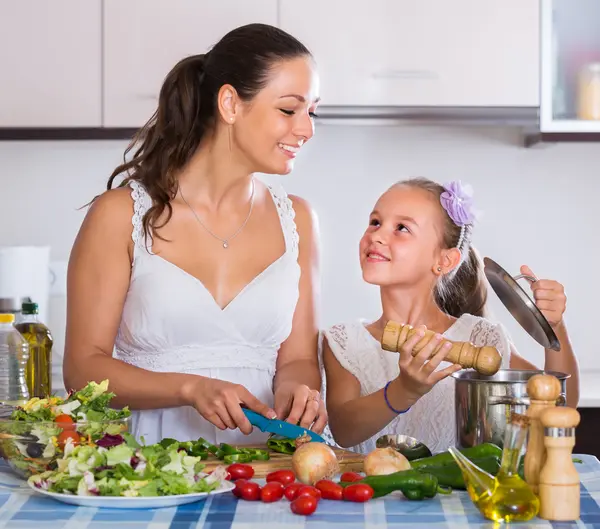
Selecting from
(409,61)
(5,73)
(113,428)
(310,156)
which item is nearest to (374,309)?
(310,156)

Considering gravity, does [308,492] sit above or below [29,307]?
below

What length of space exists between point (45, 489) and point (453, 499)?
0.51 m

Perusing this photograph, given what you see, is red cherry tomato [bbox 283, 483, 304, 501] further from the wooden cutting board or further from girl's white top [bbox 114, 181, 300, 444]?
girl's white top [bbox 114, 181, 300, 444]

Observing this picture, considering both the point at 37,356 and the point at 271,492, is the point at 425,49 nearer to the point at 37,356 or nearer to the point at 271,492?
the point at 37,356

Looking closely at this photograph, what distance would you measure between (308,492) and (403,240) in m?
0.84

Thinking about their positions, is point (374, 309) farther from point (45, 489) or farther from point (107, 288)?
point (45, 489)

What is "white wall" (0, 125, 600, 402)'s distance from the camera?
9.89 ft

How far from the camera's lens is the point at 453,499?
3.98 feet

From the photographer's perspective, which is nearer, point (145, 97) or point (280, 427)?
point (280, 427)

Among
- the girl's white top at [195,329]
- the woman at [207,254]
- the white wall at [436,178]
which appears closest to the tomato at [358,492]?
the woman at [207,254]

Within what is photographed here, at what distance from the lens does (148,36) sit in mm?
2750

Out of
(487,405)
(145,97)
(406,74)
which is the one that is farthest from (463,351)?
(145,97)

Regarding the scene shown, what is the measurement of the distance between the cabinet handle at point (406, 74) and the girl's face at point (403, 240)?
86 centimetres

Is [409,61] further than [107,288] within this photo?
Yes
